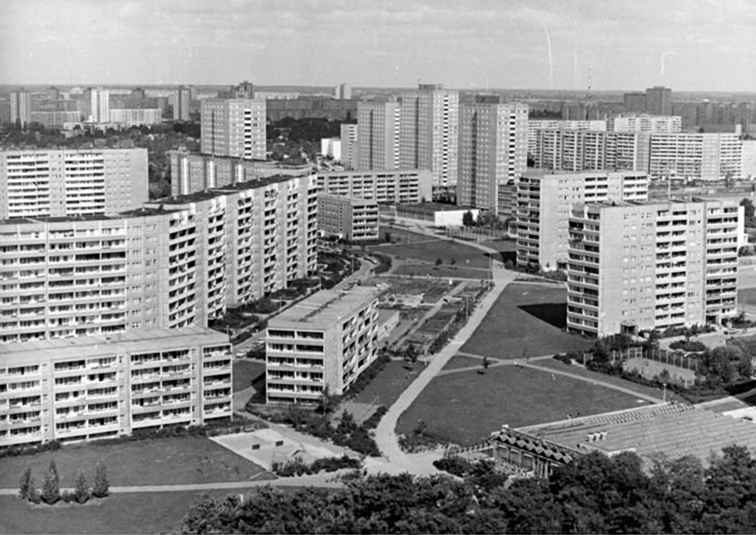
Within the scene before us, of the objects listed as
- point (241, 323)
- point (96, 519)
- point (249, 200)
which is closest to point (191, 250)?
point (241, 323)

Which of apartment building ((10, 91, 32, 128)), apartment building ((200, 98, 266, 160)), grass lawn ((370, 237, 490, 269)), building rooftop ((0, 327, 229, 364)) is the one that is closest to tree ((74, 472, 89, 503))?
building rooftop ((0, 327, 229, 364))

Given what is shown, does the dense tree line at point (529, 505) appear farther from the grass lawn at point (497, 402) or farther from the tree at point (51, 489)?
the grass lawn at point (497, 402)

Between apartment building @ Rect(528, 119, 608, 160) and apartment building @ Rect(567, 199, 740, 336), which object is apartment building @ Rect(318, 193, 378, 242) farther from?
apartment building @ Rect(528, 119, 608, 160)

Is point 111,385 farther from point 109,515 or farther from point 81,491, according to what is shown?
point 109,515

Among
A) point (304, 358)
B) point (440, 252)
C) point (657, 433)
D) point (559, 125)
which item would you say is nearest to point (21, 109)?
point (440, 252)

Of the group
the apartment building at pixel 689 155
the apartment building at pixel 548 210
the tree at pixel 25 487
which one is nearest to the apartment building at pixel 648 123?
the apartment building at pixel 689 155

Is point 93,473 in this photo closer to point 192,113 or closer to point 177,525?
point 177,525
